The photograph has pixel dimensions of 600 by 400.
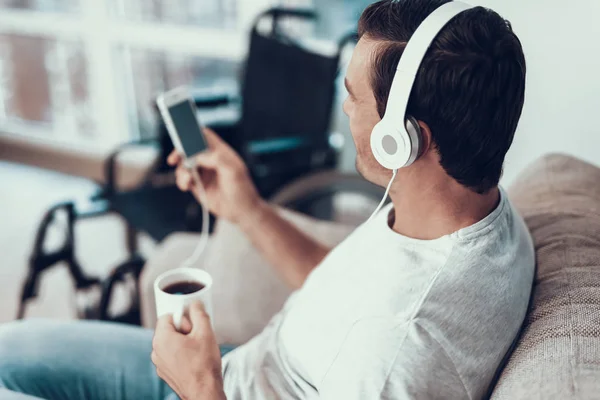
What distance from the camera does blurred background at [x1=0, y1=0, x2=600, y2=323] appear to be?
3.99 feet

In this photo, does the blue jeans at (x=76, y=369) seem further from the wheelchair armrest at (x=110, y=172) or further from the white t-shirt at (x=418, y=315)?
the wheelchair armrest at (x=110, y=172)

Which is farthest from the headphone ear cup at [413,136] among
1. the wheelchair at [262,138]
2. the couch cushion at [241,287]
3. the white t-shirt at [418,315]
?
the wheelchair at [262,138]

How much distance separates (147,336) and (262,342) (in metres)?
0.25

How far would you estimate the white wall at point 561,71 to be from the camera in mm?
1137

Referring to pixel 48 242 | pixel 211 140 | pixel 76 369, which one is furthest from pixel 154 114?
pixel 76 369

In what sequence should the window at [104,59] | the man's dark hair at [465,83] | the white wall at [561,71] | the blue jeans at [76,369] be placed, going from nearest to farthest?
the man's dark hair at [465,83], the blue jeans at [76,369], the white wall at [561,71], the window at [104,59]

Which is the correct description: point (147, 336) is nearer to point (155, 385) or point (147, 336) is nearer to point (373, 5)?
point (155, 385)

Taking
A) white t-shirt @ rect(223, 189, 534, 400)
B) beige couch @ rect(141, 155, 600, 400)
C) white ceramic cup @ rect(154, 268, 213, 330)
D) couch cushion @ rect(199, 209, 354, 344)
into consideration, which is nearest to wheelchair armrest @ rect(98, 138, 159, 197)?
beige couch @ rect(141, 155, 600, 400)

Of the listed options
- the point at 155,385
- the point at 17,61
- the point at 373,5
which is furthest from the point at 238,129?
the point at 17,61

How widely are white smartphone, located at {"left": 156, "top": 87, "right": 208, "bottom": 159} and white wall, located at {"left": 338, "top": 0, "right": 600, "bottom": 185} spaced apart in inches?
23.1

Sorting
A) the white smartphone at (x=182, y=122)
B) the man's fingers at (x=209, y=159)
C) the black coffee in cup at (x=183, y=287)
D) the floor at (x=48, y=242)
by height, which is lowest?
the floor at (x=48, y=242)

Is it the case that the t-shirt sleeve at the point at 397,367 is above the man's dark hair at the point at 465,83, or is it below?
below

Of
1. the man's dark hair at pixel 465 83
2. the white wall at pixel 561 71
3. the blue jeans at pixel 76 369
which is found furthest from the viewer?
the white wall at pixel 561 71

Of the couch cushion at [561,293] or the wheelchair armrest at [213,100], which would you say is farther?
the wheelchair armrest at [213,100]
